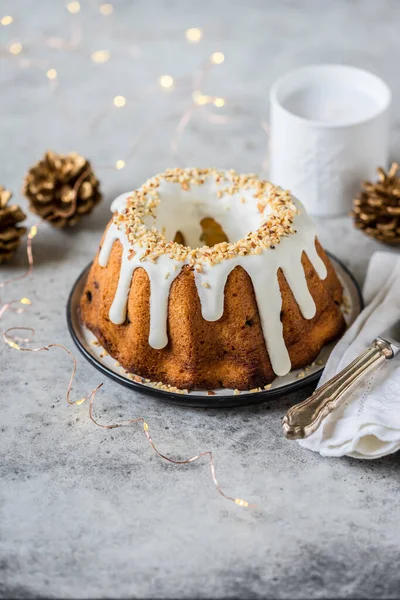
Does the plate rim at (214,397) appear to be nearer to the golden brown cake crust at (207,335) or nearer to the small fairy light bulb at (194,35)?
A: the golden brown cake crust at (207,335)

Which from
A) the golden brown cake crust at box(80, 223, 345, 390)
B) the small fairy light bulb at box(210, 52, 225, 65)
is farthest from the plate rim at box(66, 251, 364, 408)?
the small fairy light bulb at box(210, 52, 225, 65)

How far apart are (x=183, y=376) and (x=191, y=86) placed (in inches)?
54.8

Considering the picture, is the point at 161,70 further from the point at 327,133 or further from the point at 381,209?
the point at 381,209

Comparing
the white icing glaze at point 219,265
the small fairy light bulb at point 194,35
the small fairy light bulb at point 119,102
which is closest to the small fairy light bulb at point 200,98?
the small fairy light bulb at point 119,102

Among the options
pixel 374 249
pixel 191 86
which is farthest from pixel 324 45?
pixel 374 249

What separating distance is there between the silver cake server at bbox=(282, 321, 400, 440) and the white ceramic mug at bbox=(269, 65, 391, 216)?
60 centimetres

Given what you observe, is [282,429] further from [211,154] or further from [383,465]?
[211,154]

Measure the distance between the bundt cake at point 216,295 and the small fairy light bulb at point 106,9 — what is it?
153cm

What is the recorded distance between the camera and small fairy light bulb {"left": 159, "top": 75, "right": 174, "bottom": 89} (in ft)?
9.07

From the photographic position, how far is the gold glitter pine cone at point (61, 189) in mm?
2178

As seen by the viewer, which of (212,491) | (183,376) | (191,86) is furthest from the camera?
(191,86)

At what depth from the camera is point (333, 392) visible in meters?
1.55

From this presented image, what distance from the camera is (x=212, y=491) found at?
151 centimetres

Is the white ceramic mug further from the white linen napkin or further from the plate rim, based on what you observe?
the plate rim
